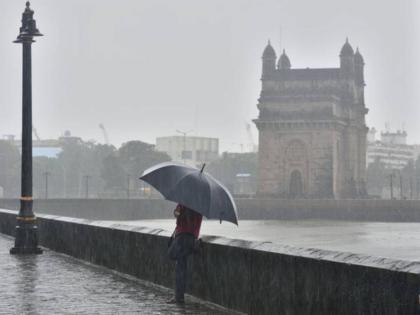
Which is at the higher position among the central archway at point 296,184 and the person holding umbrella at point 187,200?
the central archway at point 296,184

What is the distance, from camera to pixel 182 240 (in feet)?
35.4

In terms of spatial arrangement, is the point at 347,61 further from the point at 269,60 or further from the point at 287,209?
the point at 287,209

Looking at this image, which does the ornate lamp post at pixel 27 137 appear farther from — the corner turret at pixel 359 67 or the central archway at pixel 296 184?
the corner turret at pixel 359 67

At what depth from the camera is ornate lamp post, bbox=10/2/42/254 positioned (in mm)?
17812

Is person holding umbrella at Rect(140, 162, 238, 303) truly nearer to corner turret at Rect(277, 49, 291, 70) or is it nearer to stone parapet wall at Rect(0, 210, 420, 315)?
stone parapet wall at Rect(0, 210, 420, 315)

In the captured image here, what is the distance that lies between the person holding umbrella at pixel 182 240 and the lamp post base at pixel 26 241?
290 inches

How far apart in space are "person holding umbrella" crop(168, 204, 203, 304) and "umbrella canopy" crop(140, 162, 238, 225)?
1.40 ft

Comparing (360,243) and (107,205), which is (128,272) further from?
(107,205)

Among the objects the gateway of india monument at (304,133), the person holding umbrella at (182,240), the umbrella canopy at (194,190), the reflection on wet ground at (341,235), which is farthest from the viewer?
the gateway of india monument at (304,133)

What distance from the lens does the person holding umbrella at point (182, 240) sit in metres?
10.7

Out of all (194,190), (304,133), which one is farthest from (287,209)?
(194,190)

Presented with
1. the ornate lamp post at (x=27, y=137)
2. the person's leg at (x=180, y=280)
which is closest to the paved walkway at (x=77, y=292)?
the person's leg at (x=180, y=280)

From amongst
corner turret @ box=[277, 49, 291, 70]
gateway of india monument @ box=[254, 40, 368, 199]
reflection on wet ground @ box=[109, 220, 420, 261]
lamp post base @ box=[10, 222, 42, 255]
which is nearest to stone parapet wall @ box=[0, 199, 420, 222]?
reflection on wet ground @ box=[109, 220, 420, 261]

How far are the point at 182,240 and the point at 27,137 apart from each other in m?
8.11
